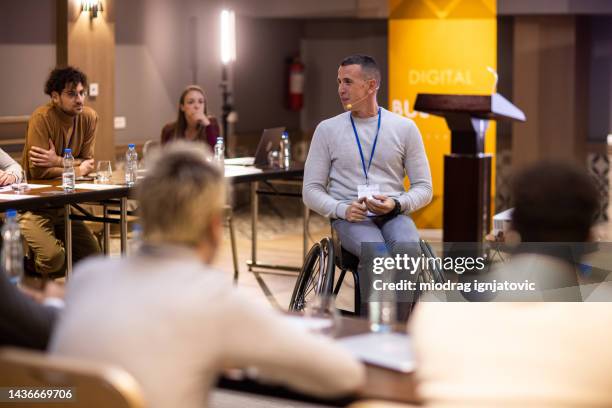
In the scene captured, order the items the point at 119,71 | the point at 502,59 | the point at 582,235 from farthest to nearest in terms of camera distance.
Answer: the point at 502,59, the point at 119,71, the point at 582,235

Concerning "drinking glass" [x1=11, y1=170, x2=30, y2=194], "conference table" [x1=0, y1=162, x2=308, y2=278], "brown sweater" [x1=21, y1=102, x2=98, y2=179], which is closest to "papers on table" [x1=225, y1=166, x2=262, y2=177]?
"conference table" [x1=0, y1=162, x2=308, y2=278]

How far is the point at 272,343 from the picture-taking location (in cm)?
189

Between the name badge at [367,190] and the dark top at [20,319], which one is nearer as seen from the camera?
the dark top at [20,319]

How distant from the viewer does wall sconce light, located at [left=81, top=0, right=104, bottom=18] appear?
8.45 meters

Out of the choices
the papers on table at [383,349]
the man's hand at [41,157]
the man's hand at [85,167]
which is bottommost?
the papers on table at [383,349]

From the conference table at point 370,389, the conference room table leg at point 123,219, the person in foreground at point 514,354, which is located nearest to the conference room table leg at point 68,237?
the conference room table leg at point 123,219

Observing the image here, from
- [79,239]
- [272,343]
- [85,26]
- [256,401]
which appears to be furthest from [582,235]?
[85,26]

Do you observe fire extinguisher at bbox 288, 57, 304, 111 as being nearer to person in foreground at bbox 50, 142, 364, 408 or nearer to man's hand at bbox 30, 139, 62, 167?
man's hand at bbox 30, 139, 62, 167

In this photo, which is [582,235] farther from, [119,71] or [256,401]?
[119,71]

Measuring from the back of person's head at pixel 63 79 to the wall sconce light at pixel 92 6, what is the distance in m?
2.58

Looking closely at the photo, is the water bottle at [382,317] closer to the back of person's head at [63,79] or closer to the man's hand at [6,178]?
the man's hand at [6,178]

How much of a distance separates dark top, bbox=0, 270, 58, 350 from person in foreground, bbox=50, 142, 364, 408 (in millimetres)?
522

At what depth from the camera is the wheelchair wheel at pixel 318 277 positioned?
435 cm

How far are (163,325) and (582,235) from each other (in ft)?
3.19
